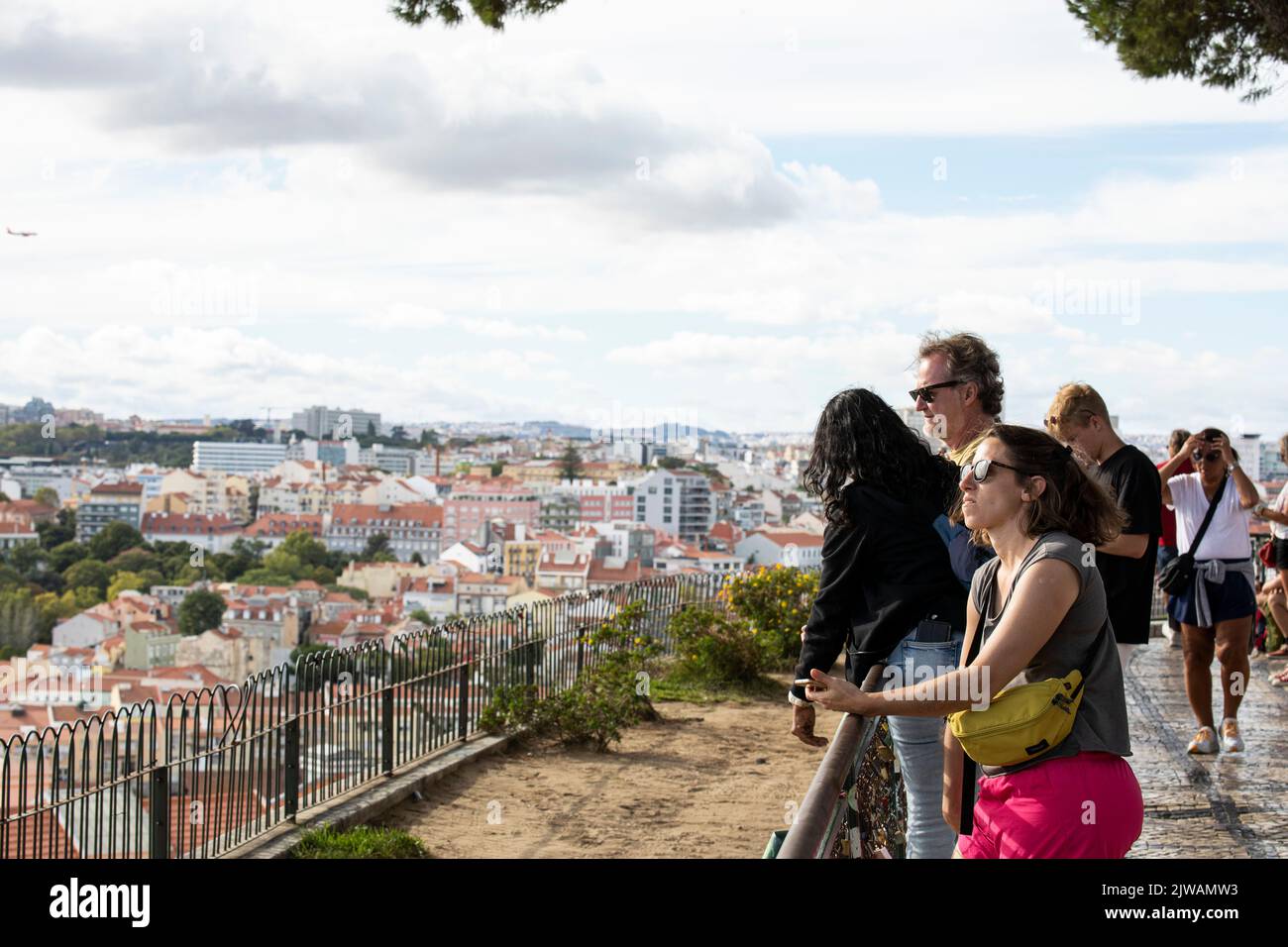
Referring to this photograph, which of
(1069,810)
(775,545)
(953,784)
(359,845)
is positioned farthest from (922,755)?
(775,545)

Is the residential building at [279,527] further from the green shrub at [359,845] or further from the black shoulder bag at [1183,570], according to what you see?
the black shoulder bag at [1183,570]

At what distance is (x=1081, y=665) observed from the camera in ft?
8.75

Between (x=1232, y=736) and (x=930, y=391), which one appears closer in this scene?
(x=930, y=391)

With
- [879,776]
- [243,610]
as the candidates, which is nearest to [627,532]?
[243,610]

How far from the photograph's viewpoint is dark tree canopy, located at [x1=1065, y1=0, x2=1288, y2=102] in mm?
11016

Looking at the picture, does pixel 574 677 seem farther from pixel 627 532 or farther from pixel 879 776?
pixel 627 532

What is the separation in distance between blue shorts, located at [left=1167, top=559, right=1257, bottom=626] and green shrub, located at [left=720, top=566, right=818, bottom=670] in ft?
18.4

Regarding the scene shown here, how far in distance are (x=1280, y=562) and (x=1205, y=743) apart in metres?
2.48

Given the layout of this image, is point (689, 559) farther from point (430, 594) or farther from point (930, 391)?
point (930, 391)

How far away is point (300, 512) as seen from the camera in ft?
441

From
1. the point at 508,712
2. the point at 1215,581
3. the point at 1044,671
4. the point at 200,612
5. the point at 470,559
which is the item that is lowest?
the point at 200,612

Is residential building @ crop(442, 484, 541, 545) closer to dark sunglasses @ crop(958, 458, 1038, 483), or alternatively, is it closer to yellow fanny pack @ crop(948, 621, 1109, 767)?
dark sunglasses @ crop(958, 458, 1038, 483)

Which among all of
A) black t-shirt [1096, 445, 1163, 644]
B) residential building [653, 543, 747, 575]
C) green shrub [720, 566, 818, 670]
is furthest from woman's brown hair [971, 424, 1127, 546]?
residential building [653, 543, 747, 575]

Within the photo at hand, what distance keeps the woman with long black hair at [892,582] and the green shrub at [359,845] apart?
380cm
